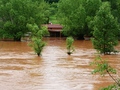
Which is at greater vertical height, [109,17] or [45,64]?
[109,17]

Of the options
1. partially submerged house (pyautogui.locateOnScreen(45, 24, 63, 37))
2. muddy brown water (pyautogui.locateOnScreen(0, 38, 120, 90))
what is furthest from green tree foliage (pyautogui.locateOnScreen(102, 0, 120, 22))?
muddy brown water (pyautogui.locateOnScreen(0, 38, 120, 90))

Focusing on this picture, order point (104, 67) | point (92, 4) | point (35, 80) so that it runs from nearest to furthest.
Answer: point (104, 67), point (35, 80), point (92, 4)

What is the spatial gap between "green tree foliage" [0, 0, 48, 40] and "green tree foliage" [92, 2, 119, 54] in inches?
816

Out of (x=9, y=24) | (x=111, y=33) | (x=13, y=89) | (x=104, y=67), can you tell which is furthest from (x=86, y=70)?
(x=9, y=24)

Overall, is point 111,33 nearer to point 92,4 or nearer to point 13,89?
point 13,89

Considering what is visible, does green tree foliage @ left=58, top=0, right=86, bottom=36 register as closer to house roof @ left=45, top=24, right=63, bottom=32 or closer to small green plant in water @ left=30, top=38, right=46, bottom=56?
house roof @ left=45, top=24, right=63, bottom=32

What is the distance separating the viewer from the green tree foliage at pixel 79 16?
5500cm

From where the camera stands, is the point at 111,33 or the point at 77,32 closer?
Result: the point at 111,33

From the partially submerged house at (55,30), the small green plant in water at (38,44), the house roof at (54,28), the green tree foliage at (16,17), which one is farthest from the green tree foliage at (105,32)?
the house roof at (54,28)

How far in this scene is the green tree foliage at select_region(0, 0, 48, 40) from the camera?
5250cm

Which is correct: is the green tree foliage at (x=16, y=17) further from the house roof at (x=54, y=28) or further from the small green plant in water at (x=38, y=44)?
the small green plant in water at (x=38, y=44)

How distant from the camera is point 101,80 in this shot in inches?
750

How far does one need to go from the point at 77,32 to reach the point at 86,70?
1309 inches

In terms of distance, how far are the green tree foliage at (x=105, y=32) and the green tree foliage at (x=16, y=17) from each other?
68.0 ft
